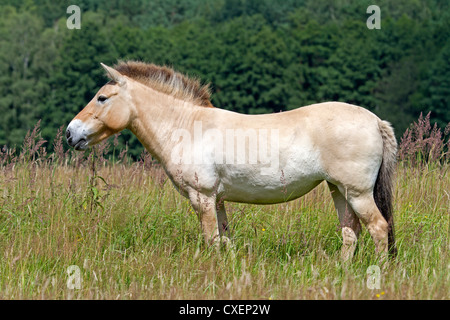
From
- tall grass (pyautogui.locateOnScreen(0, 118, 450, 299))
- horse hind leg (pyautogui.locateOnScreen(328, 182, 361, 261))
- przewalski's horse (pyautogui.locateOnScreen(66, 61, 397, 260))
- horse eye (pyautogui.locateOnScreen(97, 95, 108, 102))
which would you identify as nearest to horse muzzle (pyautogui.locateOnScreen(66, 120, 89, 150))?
przewalski's horse (pyautogui.locateOnScreen(66, 61, 397, 260))

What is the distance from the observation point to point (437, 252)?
531 cm

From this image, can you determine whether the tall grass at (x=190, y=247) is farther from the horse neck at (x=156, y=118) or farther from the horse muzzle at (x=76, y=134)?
the horse neck at (x=156, y=118)

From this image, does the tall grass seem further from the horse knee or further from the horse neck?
the horse neck

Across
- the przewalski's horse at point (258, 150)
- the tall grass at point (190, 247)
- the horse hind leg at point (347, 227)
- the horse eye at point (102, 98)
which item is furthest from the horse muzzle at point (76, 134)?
the horse hind leg at point (347, 227)

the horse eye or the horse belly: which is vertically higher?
the horse eye

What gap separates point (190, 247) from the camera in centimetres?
567

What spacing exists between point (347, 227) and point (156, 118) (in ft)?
7.13

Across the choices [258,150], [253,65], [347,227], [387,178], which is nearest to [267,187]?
[258,150]

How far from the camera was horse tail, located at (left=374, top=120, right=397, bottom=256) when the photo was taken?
5508 millimetres

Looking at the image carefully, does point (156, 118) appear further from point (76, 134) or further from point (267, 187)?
point (267, 187)

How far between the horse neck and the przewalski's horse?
10 mm

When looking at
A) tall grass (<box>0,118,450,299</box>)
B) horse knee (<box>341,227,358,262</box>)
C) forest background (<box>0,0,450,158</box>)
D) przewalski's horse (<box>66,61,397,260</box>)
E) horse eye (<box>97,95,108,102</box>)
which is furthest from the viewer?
forest background (<box>0,0,450,158</box>)

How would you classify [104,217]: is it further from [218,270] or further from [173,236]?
[218,270]

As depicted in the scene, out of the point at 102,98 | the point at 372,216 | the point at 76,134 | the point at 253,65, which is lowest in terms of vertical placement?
the point at 372,216
